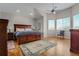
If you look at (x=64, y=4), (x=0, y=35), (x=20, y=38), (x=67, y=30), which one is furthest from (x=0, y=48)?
(x=64, y=4)

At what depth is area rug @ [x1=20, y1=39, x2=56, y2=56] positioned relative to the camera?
1931mm

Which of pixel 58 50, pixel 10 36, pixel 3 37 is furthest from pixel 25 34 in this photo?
pixel 58 50

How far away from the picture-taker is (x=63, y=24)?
203cm

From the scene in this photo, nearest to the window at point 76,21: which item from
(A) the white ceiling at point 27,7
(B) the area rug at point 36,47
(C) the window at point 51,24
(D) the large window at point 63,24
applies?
(D) the large window at point 63,24

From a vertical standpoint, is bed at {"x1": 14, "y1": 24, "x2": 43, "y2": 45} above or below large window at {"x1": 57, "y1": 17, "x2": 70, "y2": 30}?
below

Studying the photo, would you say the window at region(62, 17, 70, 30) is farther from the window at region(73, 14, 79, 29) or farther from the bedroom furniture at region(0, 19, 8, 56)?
the bedroom furniture at region(0, 19, 8, 56)

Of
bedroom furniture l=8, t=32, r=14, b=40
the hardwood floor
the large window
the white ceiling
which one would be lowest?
the hardwood floor

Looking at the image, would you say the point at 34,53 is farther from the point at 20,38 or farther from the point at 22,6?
the point at 22,6

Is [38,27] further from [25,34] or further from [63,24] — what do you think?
[63,24]

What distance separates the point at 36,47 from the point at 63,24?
71 cm

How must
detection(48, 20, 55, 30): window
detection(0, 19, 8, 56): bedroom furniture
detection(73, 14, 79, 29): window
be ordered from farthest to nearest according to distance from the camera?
1. detection(48, 20, 55, 30): window
2. detection(73, 14, 79, 29): window
3. detection(0, 19, 8, 56): bedroom furniture

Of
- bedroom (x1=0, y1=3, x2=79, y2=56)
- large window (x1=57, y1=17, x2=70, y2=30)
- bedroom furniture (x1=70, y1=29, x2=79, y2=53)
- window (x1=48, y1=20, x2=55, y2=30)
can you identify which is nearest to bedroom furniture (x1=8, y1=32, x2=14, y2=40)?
bedroom (x1=0, y1=3, x2=79, y2=56)

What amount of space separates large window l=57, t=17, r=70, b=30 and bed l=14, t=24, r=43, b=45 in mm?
412

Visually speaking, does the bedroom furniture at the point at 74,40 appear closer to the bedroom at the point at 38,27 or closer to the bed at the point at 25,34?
the bedroom at the point at 38,27
